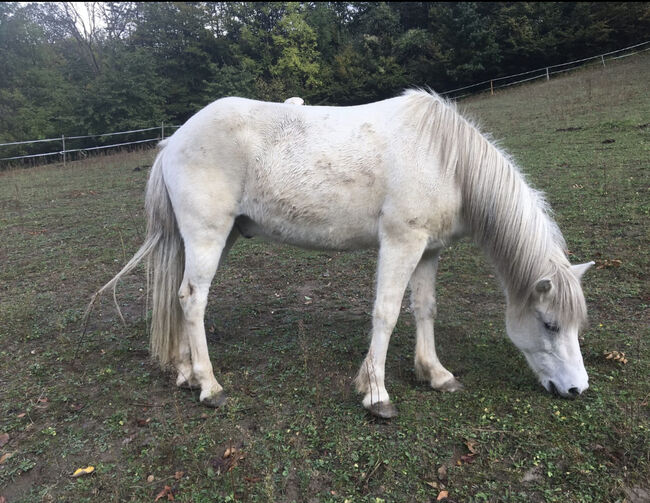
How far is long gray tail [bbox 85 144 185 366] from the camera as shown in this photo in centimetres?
319

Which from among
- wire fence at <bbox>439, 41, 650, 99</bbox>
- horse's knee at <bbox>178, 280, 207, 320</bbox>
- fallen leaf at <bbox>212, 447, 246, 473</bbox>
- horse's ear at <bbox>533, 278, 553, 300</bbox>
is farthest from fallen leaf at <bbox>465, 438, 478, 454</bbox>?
wire fence at <bbox>439, 41, 650, 99</bbox>

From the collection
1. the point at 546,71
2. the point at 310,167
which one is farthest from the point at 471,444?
the point at 546,71

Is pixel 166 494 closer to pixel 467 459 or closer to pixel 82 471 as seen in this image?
pixel 82 471

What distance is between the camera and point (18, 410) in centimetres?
286

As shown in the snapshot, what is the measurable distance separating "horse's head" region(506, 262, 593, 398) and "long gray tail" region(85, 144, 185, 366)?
2.50 m

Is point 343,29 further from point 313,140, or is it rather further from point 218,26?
point 313,140

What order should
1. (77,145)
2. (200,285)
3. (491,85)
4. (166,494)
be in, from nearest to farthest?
(166,494), (200,285), (77,145), (491,85)

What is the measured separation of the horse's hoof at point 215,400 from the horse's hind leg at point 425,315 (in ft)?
4.65

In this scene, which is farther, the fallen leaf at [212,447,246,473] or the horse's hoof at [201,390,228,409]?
the horse's hoof at [201,390,228,409]

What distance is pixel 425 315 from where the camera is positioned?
10.2 feet

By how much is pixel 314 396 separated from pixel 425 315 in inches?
39.7

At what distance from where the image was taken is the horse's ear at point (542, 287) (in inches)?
99.0

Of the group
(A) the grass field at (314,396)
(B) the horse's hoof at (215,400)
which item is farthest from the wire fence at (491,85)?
(B) the horse's hoof at (215,400)

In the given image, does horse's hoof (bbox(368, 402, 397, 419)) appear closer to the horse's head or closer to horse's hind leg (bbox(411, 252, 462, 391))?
horse's hind leg (bbox(411, 252, 462, 391))
